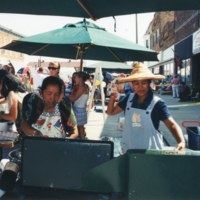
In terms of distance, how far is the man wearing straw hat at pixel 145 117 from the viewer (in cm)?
372

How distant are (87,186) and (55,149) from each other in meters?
0.58

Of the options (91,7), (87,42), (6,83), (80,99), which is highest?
(91,7)

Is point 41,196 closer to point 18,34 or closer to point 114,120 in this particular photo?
point 114,120

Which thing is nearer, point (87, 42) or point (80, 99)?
point (87, 42)

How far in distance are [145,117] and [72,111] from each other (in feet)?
3.54

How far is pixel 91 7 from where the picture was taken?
4457mm

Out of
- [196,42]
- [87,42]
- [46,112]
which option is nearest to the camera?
[46,112]

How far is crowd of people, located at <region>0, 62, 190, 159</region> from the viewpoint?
375cm

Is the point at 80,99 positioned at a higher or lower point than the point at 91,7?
lower

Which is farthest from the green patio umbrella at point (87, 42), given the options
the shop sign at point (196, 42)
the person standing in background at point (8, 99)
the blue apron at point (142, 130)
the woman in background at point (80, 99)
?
the shop sign at point (196, 42)

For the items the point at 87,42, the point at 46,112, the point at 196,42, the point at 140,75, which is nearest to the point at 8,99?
the point at 46,112

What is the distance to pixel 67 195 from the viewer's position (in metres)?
4.49

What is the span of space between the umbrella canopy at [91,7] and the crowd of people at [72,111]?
2.38 ft

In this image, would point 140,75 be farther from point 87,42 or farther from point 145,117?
point 87,42
